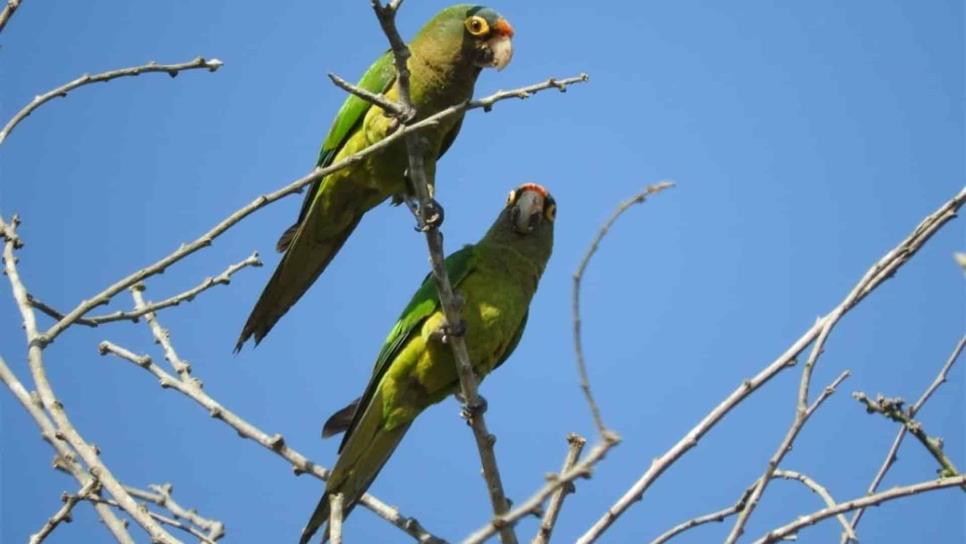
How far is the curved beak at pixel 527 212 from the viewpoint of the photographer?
6.84m

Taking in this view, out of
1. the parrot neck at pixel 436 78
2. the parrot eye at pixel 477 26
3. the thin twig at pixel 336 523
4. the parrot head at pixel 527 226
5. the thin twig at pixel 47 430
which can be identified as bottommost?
the thin twig at pixel 336 523

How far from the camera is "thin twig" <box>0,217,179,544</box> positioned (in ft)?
11.2

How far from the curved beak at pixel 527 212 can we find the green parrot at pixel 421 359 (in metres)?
0.45

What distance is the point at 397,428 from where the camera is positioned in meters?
5.87

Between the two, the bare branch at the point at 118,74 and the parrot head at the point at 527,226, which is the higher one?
the parrot head at the point at 527,226

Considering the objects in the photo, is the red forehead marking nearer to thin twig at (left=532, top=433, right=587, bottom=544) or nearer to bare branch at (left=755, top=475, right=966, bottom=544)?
thin twig at (left=532, top=433, right=587, bottom=544)

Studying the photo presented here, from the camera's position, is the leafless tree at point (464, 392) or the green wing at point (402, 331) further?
the green wing at point (402, 331)

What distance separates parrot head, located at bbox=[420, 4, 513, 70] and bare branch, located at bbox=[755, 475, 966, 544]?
4.05 metres

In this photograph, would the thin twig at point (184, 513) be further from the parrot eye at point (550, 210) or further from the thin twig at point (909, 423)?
the parrot eye at point (550, 210)

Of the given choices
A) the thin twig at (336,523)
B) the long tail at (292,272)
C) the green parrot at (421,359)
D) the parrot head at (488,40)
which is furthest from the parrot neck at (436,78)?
the thin twig at (336,523)

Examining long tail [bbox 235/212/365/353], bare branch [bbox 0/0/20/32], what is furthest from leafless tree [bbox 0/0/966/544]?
long tail [bbox 235/212/365/353]

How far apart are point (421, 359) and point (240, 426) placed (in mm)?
1725

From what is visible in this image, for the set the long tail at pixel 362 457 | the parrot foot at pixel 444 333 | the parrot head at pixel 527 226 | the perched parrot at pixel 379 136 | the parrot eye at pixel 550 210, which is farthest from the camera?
the parrot eye at pixel 550 210

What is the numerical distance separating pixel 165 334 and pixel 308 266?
5.93ft
